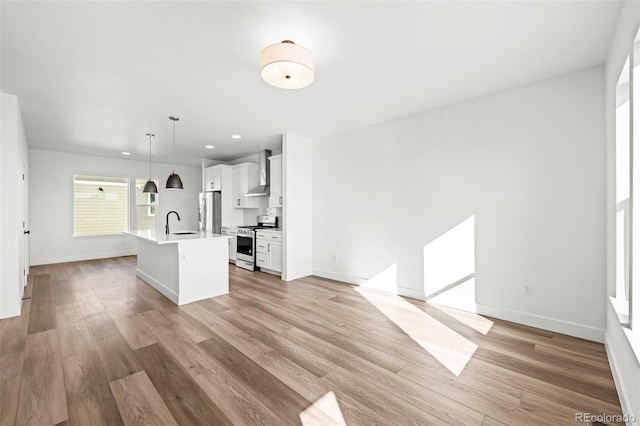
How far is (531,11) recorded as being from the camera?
1913mm

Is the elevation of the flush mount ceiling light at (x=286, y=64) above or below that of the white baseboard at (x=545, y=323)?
above

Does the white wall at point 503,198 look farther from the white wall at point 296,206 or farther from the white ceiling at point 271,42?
the white wall at point 296,206

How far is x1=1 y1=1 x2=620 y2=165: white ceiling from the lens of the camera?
191cm

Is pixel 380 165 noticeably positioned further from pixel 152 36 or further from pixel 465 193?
pixel 152 36

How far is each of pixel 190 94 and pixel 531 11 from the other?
3340 mm

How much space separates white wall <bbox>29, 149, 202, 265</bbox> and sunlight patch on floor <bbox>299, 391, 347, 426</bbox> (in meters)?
7.50

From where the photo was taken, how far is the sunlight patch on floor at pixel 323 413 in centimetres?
162

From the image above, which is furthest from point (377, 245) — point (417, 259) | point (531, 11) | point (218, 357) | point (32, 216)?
point (32, 216)

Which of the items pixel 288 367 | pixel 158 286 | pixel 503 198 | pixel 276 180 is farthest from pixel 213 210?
pixel 503 198

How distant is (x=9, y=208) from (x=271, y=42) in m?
3.69

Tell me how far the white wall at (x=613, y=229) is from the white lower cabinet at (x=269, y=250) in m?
4.30

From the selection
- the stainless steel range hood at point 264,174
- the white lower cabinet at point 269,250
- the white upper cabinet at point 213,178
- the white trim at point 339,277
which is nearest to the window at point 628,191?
the white trim at point 339,277

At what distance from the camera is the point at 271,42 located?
7.37 feet

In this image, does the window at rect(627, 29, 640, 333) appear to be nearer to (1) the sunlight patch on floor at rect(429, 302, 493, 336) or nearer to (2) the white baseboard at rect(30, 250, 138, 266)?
(1) the sunlight patch on floor at rect(429, 302, 493, 336)
